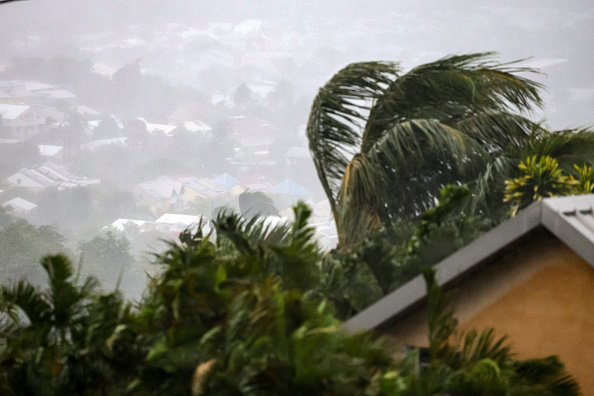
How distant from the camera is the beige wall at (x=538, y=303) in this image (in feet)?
11.7

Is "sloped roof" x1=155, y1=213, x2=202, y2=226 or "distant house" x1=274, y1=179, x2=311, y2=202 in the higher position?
"distant house" x1=274, y1=179, x2=311, y2=202

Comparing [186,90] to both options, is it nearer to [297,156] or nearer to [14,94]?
[297,156]

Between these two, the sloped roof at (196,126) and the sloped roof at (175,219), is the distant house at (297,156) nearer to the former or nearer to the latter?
the sloped roof at (196,126)

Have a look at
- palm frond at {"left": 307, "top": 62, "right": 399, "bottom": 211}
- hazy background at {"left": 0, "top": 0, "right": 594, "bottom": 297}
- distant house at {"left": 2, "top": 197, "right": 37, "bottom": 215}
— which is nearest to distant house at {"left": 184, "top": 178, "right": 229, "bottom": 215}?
hazy background at {"left": 0, "top": 0, "right": 594, "bottom": 297}

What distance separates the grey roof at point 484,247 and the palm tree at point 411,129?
12.7ft

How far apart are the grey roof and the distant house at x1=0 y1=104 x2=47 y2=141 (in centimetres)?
4831

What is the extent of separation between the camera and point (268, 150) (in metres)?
47.6

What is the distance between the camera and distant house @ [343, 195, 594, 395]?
356 centimetres

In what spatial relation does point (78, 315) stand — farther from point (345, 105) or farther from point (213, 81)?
point (213, 81)

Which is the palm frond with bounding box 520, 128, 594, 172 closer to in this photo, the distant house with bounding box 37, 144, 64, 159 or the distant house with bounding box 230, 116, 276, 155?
the distant house with bounding box 230, 116, 276, 155

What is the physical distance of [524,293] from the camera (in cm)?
362

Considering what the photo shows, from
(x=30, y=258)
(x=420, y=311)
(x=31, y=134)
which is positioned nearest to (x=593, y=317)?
(x=420, y=311)

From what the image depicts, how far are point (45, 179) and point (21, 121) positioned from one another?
6.25 meters

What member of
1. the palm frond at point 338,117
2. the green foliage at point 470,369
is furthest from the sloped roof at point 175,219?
the green foliage at point 470,369
